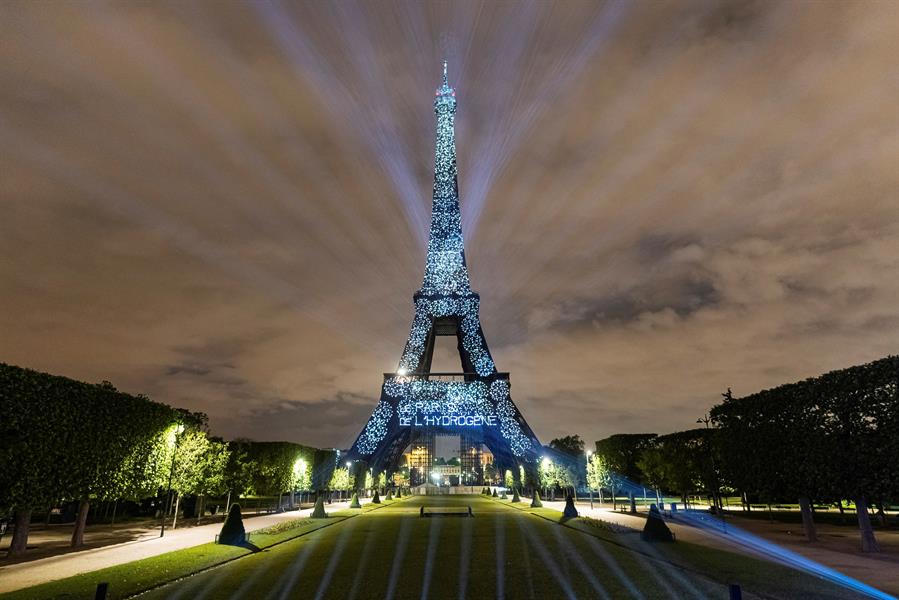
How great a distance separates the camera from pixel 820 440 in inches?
823

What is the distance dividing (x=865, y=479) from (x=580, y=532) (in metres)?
11.5

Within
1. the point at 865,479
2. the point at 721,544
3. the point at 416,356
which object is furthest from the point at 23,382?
the point at 416,356

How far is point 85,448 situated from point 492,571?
1765 cm

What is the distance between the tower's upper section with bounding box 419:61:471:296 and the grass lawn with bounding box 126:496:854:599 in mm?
50178

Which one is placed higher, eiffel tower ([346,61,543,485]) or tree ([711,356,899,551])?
eiffel tower ([346,61,543,485])

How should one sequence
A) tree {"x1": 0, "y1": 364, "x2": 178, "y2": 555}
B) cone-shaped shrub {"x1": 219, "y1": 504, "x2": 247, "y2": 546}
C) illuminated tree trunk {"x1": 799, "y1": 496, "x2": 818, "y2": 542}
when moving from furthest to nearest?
illuminated tree trunk {"x1": 799, "y1": 496, "x2": 818, "y2": 542} < cone-shaped shrub {"x1": 219, "y1": 504, "x2": 247, "y2": 546} < tree {"x1": 0, "y1": 364, "x2": 178, "y2": 555}

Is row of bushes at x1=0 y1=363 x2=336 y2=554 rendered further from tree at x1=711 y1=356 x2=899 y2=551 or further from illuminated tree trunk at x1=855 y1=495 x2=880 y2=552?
illuminated tree trunk at x1=855 y1=495 x2=880 y2=552

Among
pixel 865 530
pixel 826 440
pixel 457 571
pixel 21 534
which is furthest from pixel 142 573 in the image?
pixel 826 440

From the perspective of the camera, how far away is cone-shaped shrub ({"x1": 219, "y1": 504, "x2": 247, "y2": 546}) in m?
19.7

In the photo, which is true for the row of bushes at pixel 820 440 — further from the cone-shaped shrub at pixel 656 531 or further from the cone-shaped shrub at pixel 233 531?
→ the cone-shaped shrub at pixel 233 531

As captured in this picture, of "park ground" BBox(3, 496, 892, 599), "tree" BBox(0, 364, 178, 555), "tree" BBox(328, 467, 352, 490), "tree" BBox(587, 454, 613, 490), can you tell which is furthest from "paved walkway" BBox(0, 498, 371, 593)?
"tree" BBox(328, 467, 352, 490)

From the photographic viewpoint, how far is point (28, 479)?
18.2 meters

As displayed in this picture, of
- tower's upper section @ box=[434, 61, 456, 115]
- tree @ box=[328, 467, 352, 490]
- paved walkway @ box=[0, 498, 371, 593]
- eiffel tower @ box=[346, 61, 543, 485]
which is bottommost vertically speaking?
paved walkway @ box=[0, 498, 371, 593]

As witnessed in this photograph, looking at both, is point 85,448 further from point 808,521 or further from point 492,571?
point 808,521
